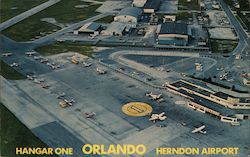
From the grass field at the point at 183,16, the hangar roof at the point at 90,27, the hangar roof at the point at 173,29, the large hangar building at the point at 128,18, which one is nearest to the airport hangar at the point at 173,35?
the hangar roof at the point at 173,29

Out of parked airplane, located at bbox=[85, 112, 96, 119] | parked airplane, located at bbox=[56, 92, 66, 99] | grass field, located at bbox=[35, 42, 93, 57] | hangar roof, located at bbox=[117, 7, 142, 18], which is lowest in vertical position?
parked airplane, located at bbox=[85, 112, 96, 119]

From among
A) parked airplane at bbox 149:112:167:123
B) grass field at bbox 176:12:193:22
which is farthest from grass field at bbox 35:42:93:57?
grass field at bbox 176:12:193:22

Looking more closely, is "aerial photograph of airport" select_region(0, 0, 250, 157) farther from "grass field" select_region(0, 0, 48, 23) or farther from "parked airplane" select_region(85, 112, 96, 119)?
"grass field" select_region(0, 0, 48, 23)

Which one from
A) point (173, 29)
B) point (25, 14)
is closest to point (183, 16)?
point (173, 29)

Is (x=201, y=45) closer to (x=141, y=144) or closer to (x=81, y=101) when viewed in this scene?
(x=81, y=101)

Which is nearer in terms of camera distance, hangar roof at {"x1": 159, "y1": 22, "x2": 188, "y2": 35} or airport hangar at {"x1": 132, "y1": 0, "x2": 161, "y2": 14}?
hangar roof at {"x1": 159, "y1": 22, "x2": 188, "y2": 35}

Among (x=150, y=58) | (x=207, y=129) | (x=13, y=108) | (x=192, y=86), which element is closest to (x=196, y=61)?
(x=150, y=58)

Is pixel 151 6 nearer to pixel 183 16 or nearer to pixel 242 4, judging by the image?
pixel 183 16
